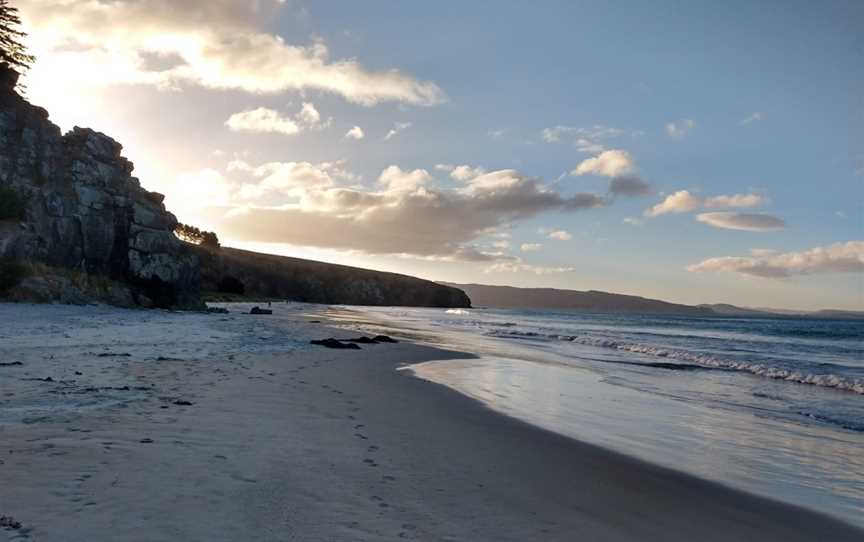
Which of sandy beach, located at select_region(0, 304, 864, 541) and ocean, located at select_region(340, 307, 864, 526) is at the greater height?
sandy beach, located at select_region(0, 304, 864, 541)

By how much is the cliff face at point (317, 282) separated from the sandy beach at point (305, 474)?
301ft

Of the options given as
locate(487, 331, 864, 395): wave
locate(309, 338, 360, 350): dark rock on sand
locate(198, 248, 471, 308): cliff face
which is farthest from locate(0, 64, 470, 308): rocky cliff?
locate(198, 248, 471, 308): cliff face

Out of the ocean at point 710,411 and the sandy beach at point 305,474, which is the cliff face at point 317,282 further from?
the sandy beach at point 305,474

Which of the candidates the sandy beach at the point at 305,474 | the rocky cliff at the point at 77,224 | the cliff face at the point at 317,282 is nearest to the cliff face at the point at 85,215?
the rocky cliff at the point at 77,224

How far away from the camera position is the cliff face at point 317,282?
12561 cm

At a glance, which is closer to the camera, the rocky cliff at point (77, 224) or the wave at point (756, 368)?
the wave at point (756, 368)

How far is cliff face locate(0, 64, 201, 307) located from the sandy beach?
91.9 feet

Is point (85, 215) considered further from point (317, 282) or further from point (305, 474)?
point (317, 282)

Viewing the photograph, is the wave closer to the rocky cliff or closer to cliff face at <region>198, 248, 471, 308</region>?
the rocky cliff

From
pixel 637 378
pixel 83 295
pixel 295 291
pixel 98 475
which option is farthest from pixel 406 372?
pixel 295 291

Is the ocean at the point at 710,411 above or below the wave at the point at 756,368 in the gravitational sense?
below

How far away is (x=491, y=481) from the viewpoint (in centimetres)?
607


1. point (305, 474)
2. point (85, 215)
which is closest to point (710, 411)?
point (305, 474)

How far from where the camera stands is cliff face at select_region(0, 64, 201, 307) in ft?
113
